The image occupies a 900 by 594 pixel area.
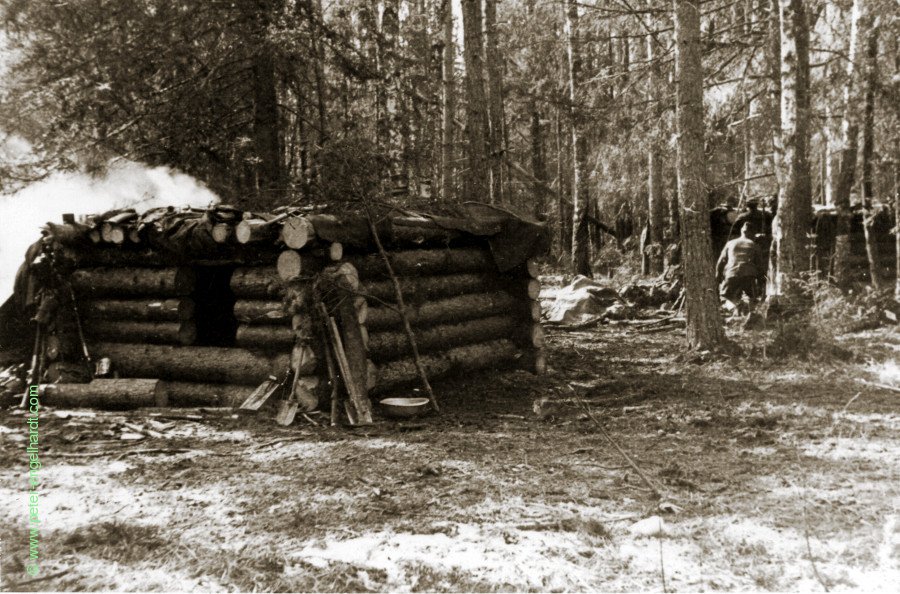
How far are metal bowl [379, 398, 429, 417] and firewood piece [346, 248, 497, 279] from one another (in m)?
1.45

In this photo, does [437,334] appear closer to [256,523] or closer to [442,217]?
[442,217]

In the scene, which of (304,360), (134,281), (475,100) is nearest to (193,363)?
(134,281)

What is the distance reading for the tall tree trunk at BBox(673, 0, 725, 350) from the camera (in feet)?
29.1

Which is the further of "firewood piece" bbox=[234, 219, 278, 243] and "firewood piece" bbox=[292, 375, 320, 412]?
"firewood piece" bbox=[234, 219, 278, 243]

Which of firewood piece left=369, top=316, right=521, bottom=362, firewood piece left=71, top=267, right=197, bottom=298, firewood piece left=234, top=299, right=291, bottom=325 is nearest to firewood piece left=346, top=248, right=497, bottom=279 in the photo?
firewood piece left=369, top=316, right=521, bottom=362

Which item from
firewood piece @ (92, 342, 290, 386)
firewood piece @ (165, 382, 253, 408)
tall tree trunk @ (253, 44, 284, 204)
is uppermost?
tall tree trunk @ (253, 44, 284, 204)

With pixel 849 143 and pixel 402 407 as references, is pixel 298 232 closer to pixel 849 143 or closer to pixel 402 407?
pixel 402 407

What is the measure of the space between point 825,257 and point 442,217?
9.67 m

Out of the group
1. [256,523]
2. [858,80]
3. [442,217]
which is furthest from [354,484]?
[858,80]

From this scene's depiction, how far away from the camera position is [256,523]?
4.01 metres

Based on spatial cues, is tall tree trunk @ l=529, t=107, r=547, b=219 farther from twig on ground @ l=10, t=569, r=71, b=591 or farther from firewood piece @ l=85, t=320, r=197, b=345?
twig on ground @ l=10, t=569, r=71, b=591

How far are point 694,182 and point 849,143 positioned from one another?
5.92m

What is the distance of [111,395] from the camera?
23.5 feet

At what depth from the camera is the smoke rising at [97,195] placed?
8812 millimetres
